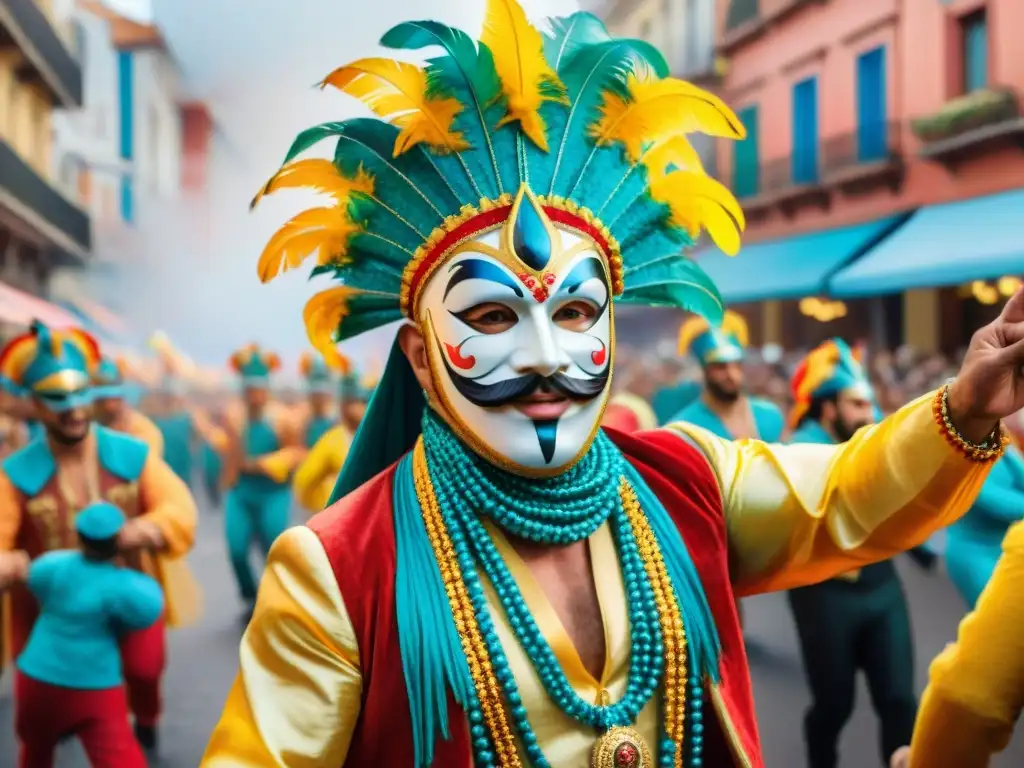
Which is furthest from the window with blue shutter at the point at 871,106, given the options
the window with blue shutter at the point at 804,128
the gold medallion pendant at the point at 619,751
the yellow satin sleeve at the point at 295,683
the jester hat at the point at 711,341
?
the yellow satin sleeve at the point at 295,683

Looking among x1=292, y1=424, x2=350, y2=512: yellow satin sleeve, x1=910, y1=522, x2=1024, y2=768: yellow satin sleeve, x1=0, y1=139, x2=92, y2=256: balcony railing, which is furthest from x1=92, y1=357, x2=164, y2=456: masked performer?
x1=910, y1=522, x2=1024, y2=768: yellow satin sleeve

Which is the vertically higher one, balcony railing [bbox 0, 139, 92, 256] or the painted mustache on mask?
balcony railing [bbox 0, 139, 92, 256]

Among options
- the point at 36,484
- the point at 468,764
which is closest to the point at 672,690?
the point at 468,764

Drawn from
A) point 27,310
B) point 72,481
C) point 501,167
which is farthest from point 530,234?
point 27,310

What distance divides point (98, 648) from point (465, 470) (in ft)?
6.34

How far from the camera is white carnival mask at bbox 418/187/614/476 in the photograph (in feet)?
5.05

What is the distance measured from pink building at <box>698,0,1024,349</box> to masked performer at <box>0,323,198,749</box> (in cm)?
419

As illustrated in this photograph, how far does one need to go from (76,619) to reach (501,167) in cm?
215

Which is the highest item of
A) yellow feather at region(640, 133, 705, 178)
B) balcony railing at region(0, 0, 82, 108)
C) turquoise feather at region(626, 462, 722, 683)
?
balcony railing at region(0, 0, 82, 108)

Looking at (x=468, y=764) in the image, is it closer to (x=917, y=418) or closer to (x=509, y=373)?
(x=509, y=373)

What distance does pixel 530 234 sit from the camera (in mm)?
1574

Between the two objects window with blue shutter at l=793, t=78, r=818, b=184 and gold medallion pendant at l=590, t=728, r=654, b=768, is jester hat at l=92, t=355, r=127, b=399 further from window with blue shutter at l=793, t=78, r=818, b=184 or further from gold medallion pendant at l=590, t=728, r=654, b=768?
window with blue shutter at l=793, t=78, r=818, b=184

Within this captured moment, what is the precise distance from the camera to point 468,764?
143 cm

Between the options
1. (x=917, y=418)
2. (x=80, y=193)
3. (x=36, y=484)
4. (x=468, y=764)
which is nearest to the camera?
(x=468, y=764)
